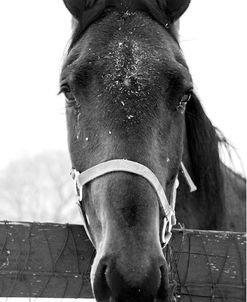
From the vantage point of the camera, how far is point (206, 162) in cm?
461

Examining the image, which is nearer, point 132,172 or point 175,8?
point 132,172

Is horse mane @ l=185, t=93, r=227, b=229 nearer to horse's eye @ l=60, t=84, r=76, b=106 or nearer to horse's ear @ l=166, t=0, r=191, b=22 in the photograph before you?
horse's ear @ l=166, t=0, r=191, b=22

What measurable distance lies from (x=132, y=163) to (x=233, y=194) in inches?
93.2

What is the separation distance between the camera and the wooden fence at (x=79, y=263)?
3.31m

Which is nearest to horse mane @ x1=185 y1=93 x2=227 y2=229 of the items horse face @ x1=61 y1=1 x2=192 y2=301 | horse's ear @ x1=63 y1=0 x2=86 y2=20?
horse face @ x1=61 y1=1 x2=192 y2=301

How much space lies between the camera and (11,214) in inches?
1229

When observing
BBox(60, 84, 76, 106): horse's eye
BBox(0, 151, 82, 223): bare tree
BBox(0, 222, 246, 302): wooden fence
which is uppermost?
BBox(60, 84, 76, 106): horse's eye

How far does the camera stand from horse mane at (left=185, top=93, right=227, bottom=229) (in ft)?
15.0

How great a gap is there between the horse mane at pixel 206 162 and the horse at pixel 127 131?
0.27m

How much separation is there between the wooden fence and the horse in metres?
0.15

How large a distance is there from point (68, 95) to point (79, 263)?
3.27 ft

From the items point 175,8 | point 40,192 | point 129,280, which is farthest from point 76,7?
point 40,192

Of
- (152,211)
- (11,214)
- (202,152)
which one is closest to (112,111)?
(152,211)

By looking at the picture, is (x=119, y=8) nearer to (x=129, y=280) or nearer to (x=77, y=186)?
(x=77, y=186)
